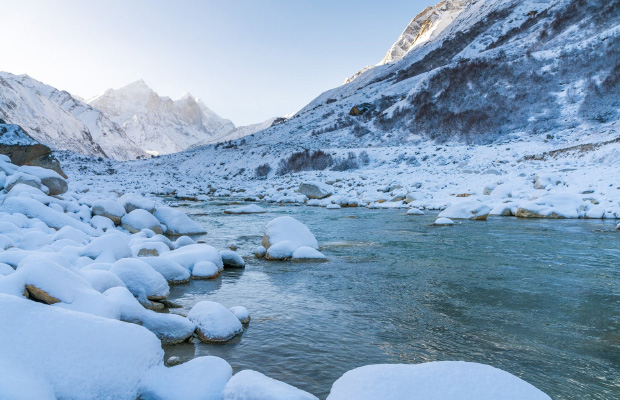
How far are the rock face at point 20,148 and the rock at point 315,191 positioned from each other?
13190 mm

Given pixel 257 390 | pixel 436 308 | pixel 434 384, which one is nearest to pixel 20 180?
pixel 257 390

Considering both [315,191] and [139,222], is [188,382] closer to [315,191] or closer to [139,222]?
[139,222]

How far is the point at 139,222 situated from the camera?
10.8 metres

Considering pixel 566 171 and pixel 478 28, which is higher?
pixel 478 28

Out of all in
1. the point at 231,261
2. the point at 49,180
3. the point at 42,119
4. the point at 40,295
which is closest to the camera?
the point at 40,295

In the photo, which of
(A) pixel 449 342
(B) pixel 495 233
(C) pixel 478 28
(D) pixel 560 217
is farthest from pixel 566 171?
(C) pixel 478 28

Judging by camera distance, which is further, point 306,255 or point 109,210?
point 109,210

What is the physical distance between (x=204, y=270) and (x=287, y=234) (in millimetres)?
2556

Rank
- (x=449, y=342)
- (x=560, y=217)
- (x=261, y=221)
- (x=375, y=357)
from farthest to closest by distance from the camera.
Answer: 1. (x=261, y=221)
2. (x=560, y=217)
3. (x=449, y=342)
4. (x=375, y=357)

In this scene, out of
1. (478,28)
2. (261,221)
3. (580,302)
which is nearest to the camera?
(580,302)

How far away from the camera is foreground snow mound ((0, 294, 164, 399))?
269cm

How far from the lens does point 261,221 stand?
14.8 m

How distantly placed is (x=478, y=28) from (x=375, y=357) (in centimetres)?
7493

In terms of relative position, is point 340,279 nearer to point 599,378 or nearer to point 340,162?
point 599,378
